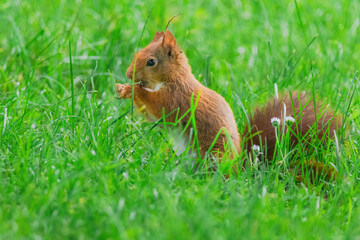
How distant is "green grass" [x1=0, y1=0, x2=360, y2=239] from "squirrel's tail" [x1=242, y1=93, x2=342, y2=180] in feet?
0.31

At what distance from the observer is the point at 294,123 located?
2.91 m

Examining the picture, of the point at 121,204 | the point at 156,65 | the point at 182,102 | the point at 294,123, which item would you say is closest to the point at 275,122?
the point at 294,123

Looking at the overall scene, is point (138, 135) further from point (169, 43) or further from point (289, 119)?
point (289, 119)

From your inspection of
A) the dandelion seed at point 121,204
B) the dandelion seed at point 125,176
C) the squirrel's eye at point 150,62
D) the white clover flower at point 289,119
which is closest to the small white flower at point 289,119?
the white clover flower at point 289,119

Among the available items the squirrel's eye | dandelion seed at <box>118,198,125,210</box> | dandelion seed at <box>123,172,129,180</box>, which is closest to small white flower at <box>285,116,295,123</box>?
the squirrel's eye

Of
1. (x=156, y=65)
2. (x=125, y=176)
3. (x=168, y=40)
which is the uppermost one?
(x=168, y=40)

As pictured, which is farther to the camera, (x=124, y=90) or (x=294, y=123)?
(x=294, y=123)

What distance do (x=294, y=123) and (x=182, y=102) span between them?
0.55 m

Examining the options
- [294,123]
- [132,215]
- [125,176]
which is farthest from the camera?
[294,123]

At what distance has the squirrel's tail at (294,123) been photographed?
284 cm

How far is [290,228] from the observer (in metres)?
2.04

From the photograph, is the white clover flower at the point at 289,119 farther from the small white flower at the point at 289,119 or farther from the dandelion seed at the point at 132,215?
the dandelion seed at the point at 132,215

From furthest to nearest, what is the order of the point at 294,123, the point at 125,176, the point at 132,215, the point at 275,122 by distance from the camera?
1. the point at 294,123
2. the point at 275,122
3. the point at 125,176
4. the point at 132,215

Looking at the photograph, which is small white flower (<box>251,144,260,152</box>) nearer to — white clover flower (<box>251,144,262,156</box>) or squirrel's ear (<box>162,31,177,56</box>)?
white clover flower (<box>251,144,262,156</box>)
